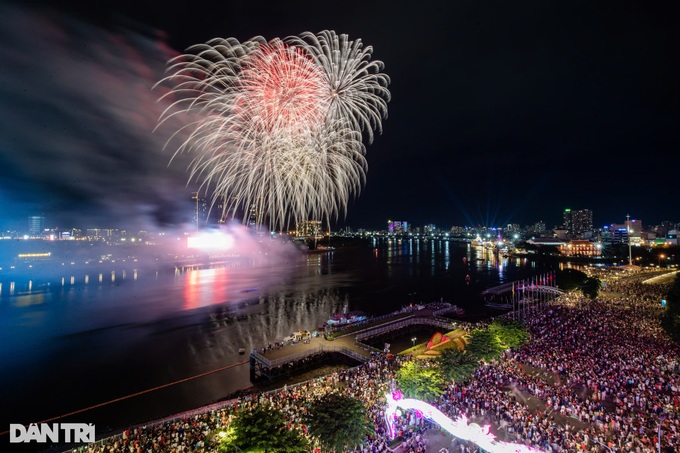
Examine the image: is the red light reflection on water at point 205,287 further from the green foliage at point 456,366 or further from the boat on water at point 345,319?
the green foliage at point 456,366

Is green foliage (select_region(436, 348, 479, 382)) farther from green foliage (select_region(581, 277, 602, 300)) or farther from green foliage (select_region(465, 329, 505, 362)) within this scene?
green foliage (select_region(581, 277, 602, 300))

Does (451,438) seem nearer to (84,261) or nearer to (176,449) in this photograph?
(176,449)

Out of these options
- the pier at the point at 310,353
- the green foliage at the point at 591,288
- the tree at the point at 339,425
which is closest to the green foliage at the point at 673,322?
the green foliage at the point at 591,288

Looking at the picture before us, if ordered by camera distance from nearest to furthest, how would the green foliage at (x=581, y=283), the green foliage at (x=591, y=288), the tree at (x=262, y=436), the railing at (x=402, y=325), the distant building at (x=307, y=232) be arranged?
the tree at (x=262, y=436) < the railing at (x=402, y=325) < the green foliage at (x=591, y=288) < the green foliage at (x=581, y=283) < the distant building at (x=307, y=232)

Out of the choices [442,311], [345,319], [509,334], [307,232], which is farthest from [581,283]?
[307,232]

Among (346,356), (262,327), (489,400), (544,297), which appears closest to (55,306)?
(262,327)

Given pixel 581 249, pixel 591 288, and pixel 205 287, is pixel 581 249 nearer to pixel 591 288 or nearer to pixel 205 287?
pixel 591 288

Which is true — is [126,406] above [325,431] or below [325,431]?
below
